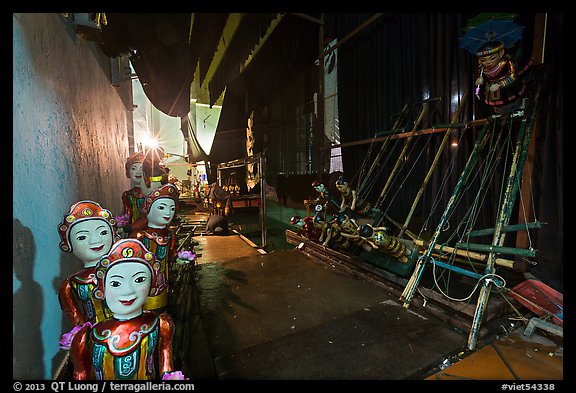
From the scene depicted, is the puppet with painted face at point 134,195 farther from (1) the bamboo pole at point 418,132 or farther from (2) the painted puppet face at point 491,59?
(2) the painted puppet face at point 491,59

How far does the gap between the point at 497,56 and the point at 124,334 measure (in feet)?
17.9

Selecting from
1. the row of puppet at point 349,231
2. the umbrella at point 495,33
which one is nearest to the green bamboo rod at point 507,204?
the umbrella at point 495,33

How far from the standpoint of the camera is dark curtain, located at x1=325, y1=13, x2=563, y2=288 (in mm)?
3393

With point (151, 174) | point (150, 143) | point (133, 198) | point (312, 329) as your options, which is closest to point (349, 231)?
point (312, 329)

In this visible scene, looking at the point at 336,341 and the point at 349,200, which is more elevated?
the point at 349,200

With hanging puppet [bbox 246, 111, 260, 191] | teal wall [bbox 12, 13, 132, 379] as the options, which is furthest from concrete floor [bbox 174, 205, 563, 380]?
hanging puppet [bbox 246, 111, 260, 191]

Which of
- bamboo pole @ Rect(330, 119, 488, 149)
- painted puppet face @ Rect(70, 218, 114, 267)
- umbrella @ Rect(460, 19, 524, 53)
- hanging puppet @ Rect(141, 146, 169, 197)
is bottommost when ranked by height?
painted puppet face @ Rect(70, 218, 114, 267)

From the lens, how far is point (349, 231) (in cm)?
460

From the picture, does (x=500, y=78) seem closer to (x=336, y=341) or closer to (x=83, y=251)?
(x=336, y=341)

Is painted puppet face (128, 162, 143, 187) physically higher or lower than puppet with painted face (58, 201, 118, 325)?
higher

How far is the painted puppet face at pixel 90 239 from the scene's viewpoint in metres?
2.05

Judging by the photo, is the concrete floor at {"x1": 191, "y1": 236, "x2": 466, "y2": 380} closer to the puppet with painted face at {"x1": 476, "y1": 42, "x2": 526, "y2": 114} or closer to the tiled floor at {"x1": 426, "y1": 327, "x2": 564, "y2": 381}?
the tiled floor at {"x1": 426, "y1": 327, "x2": 564, "y2": 381}

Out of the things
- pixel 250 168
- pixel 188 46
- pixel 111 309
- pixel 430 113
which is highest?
pixel 188 46
